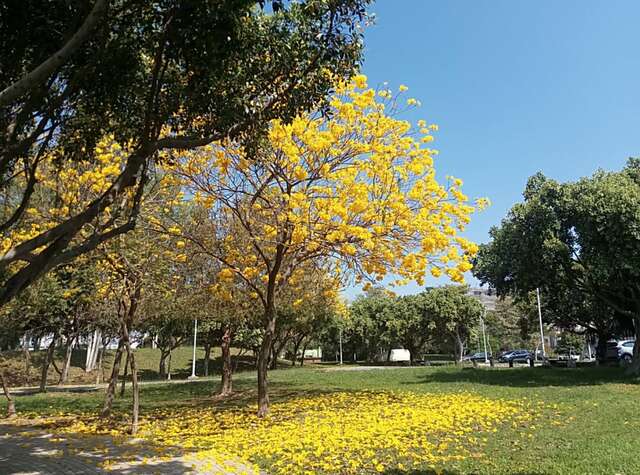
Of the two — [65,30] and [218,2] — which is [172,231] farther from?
[218,2]

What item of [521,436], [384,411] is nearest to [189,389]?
[384,411]

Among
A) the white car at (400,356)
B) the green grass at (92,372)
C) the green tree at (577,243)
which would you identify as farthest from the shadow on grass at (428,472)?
the white car at (400,356)

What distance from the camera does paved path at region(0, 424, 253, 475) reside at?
6.29m

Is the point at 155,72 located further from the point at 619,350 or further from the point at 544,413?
the point at 619,350

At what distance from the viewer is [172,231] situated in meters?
10.2

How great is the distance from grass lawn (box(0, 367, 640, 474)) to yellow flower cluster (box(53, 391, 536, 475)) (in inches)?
14.9

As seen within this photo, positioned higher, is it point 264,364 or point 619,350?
point 264,364

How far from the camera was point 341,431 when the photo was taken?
8.39 meters

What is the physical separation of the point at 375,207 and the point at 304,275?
5899 mm

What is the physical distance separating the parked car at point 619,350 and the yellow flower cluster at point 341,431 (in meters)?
21.2

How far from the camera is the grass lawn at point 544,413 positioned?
243 inches

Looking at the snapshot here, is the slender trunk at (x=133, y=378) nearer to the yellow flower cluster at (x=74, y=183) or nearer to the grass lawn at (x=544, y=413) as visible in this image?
the yellow flower cluster at (x=74, y=183)

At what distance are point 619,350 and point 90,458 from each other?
31.6 m

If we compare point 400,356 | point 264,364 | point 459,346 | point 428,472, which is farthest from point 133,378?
point 400,356
